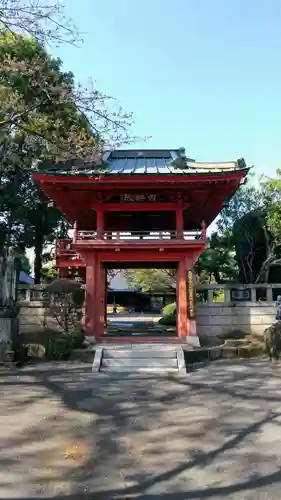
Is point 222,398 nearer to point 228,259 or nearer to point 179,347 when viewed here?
point 179,347

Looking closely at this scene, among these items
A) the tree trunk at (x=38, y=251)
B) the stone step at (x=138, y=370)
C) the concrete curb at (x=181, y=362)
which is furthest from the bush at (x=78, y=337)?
the tree trunk at (x=38, y=251)

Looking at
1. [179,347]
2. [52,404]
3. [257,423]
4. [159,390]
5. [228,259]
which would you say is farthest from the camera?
[228,259]

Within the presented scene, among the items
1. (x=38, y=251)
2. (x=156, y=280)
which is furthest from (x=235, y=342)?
(x=156, y=280)

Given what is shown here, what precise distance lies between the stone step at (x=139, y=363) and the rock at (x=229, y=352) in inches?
83.2

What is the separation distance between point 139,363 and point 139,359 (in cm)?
24

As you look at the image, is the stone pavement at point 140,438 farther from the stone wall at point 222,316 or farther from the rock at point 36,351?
the stone wall at point 222,316

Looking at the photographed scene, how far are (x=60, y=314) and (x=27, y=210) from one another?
42.7 feet

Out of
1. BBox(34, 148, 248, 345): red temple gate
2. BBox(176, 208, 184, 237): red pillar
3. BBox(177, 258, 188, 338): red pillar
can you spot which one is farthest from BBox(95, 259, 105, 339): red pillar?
BBox(176, 208, 184, 237): red pillar

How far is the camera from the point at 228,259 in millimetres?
23391

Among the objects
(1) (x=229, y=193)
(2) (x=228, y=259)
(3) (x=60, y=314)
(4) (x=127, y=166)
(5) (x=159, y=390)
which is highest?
(4) (x=127, y=166)

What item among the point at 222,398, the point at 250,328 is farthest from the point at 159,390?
the point at 250,328

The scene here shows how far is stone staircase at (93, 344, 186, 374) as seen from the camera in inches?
428

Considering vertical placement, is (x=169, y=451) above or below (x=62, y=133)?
below

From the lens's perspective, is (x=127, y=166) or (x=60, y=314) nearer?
(x=60, y=314)
